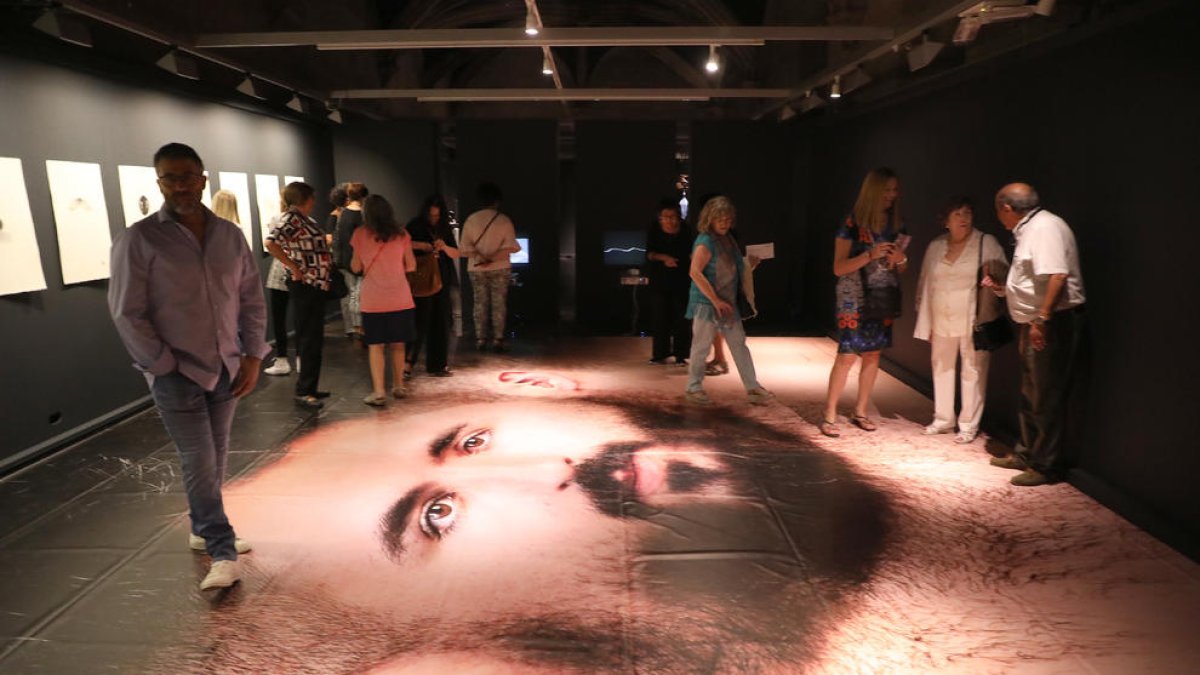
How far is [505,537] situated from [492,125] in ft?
24.3

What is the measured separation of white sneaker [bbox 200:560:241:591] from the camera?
321 cm

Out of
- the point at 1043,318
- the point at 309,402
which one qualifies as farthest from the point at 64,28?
the point at 1043,318

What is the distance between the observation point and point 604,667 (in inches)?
106

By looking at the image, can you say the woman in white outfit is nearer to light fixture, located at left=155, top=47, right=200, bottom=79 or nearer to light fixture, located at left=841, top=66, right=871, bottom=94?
light fixture, located at left=841, top=66, right=871, bottom=94

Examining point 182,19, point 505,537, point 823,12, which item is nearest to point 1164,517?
point 505,537

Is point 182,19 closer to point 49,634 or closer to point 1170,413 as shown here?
point 49,634

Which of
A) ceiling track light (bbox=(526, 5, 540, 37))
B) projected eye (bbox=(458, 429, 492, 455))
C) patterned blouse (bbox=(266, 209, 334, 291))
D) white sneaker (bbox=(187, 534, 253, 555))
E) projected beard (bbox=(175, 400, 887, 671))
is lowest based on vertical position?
projected beard (bbox=(175, 400, 887, 671))

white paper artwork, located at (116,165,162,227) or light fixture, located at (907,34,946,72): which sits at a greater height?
light fixture, located at (907,34,946,72)

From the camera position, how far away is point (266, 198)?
8.11m

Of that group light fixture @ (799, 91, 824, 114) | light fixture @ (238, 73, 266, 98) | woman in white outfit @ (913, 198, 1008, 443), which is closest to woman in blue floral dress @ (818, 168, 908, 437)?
woman in white outfit @ (913, 198, 1008, 443)

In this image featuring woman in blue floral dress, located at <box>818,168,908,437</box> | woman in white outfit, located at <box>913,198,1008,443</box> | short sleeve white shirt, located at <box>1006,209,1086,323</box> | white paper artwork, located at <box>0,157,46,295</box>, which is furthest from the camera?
woman in blue floral dress, located at <box>818,168,908,437</box>

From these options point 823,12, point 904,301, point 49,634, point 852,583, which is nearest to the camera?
point 49,634

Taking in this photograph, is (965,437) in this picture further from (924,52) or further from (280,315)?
(280,315)

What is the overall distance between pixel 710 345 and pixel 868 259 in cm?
151
